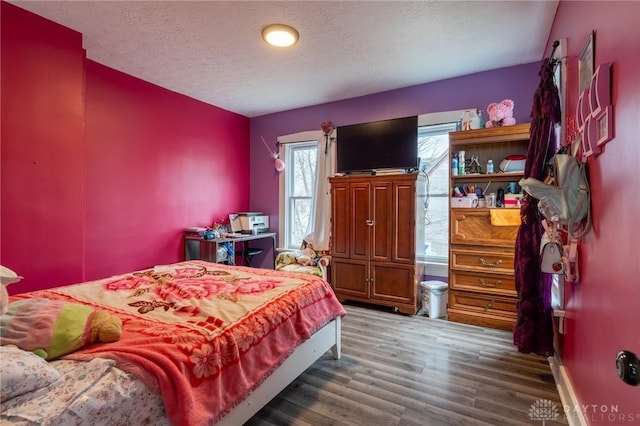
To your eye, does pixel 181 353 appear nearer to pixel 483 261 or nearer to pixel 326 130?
pixel 483 261

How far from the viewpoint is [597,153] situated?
1339mm

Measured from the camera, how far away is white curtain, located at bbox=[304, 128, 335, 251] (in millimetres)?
4133

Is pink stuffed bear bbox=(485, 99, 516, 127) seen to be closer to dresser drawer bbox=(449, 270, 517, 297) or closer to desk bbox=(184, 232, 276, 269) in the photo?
dresser drawer bbox=(449, 270, 517, 297)

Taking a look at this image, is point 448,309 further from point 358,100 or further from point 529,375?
point 358,100

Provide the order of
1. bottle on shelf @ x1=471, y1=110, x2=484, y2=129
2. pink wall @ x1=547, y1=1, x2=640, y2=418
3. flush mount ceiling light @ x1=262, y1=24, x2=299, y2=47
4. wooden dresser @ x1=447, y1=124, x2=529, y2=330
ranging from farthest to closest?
bottle on shelf @ x1=471, y1=110, x2=484, y2=129
wooden dresser @ x1=447, y1=124, x2=529, y2=330
flush mount ceiling light @ x1=262, y1=24, x2=299, y2=47
pink wall @ x1=547, y1=1, x2=640, y2=418

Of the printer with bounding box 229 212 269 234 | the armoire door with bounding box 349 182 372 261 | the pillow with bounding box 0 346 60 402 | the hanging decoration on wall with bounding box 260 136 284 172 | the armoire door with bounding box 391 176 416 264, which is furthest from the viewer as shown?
the hanging decoration on wall with bounding box 260 136 284 172

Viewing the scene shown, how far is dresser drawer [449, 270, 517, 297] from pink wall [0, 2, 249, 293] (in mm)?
3217

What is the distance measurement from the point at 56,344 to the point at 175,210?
9.35ft

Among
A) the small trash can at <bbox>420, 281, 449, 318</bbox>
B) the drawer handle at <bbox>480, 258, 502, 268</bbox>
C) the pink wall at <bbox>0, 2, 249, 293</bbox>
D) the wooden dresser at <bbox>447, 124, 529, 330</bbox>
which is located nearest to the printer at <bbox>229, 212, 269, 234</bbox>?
the pink wall at <bbox>0, 2, 249, 293</bbox>

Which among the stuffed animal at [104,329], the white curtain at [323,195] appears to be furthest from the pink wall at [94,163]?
the stuffed animal at [104,329]

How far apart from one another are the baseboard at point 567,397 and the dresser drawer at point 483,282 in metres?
0.80

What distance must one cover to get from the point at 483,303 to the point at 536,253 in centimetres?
97

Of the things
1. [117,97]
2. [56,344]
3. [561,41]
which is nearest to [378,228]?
[561,41]

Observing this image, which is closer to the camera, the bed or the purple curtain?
the bed
